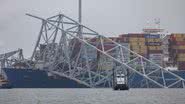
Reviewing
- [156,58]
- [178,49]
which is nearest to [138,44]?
[156,58]

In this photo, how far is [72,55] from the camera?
162250 millimetres

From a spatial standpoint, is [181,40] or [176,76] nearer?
[176,76]

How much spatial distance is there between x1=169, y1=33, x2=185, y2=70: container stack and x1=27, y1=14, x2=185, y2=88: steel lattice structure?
4.49 metres

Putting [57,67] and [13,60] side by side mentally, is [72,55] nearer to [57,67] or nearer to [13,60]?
[57,67]

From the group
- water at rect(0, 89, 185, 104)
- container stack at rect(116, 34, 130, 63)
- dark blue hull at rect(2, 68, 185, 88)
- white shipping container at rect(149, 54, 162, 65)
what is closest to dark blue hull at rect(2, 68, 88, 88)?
dark blue hull at rect(2, 68, 185, 88)

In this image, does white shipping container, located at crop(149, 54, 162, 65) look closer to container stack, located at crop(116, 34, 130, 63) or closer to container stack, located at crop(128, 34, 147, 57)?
container stack, located at crop(128, 34, 147, 57)

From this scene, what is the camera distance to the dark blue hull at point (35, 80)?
161m

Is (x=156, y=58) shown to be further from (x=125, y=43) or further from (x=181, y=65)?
(x=125, y=43)

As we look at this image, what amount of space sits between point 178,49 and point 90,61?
24007mm

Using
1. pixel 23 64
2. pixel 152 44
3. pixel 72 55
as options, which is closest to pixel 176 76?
pixel 152 44

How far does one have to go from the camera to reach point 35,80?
6378 inches

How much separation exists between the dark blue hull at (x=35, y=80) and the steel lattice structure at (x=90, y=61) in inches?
104

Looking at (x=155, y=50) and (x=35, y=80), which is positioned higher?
(x=155, y=50)

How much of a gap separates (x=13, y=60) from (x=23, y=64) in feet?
17.3
